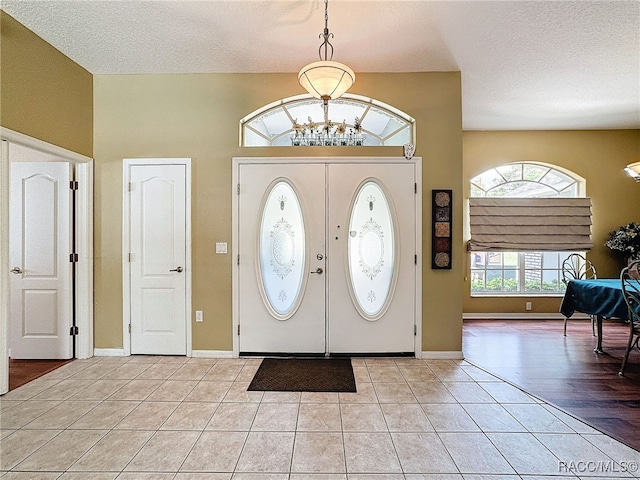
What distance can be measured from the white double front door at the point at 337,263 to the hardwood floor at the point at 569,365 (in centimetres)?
107

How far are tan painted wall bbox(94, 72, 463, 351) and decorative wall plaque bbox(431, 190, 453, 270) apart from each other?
73 mm

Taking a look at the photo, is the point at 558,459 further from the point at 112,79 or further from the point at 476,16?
the point at 112,79

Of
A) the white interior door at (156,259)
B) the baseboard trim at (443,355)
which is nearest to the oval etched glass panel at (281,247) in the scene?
the white interior door at (156,259)

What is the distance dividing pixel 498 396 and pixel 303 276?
216 centimetres

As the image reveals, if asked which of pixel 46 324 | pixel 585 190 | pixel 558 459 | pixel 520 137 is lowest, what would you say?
pixel 558 459

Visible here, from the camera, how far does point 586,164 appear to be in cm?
538

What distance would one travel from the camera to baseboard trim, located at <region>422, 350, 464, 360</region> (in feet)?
11.6

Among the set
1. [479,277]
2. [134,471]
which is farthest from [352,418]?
[479,277]

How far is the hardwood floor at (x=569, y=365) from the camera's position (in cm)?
245

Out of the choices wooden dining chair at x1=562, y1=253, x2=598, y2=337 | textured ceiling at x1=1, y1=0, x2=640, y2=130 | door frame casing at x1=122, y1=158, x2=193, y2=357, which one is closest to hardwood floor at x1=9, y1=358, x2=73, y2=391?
door frame casing at x1=122, y1=158, x2=193, y2=357

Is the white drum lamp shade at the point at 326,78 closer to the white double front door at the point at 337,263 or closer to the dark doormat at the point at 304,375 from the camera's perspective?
the white double front door at the point at 337,263

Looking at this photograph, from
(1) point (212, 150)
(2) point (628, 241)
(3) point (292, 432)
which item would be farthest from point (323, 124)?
(2) point (628, 241)

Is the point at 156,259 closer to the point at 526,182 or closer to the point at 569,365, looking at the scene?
the point at 569,365

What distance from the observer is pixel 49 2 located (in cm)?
255
